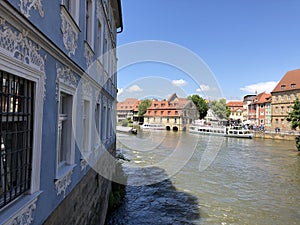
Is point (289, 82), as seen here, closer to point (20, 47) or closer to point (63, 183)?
point (63, 183)

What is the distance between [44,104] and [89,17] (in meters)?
3.47

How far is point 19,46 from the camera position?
2.15m

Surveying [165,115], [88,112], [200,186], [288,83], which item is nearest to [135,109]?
[165,115]

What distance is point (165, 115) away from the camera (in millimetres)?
66125

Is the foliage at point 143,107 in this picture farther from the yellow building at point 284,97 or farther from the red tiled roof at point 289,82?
the red tiled roof at point 289,82

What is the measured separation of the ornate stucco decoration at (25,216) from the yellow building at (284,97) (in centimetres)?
5538

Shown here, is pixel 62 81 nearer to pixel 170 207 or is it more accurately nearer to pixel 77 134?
pixel 77 134

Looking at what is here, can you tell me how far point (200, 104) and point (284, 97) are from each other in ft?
74.0

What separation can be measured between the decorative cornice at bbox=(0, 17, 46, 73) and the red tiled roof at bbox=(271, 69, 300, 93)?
5641cm

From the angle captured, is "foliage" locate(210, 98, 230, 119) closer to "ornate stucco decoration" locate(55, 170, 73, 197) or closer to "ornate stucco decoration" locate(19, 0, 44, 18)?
"ornate stucco decoration" locate(55, 170, 73, 197)

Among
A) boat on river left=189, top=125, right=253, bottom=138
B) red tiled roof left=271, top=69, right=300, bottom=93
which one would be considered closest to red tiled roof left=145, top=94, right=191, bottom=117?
boat on river left=189, top=125, right=253, bottom=138

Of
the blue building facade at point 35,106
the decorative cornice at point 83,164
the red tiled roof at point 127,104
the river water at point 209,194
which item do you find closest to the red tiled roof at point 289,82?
the river water at point 209,194

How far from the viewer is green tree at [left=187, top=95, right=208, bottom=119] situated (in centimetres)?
6800

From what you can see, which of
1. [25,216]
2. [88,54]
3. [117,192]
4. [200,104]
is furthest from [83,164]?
[200,104]
